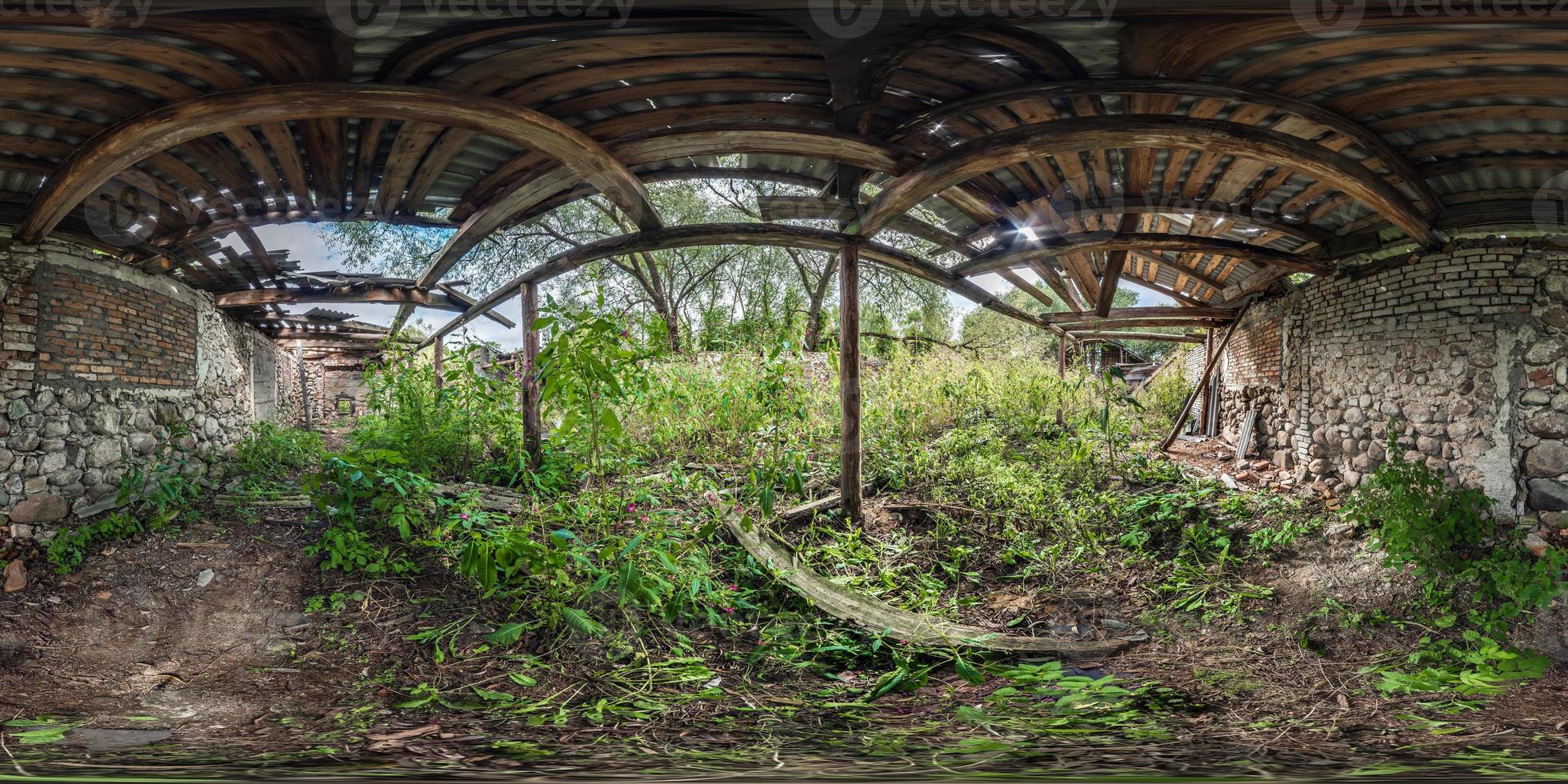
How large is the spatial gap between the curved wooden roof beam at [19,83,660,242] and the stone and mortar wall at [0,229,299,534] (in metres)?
2.10

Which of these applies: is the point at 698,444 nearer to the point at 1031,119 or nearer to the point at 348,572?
the point at 348,572

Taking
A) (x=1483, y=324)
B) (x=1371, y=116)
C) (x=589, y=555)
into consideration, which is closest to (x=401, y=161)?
(x=589, y=555)

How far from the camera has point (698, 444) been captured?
574 cm

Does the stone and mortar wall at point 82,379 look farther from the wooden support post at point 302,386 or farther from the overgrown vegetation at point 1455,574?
the overgrown vegetation at point 1455,574

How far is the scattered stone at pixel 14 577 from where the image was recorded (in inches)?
153

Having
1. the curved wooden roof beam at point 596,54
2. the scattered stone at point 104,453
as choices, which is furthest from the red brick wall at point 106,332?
the curved wooden roof beam at point 596,54

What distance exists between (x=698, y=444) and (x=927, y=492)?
204 centimetres

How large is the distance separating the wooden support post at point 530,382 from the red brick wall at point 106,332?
10.3 feet

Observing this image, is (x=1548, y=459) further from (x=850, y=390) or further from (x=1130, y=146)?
(x=850, y=390)

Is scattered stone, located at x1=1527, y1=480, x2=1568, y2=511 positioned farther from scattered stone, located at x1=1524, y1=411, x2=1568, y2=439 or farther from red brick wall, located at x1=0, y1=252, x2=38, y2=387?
red brick wall, located at x1=0, y1=252, x2=38, y2=387

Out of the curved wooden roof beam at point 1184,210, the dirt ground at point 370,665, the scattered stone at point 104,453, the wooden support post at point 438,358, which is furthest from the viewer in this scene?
the wooden support post at point 438,358

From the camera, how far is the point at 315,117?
2.68 m

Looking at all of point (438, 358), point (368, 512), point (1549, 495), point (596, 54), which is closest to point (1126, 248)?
point (1549, 495)

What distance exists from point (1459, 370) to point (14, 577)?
31.1ft
